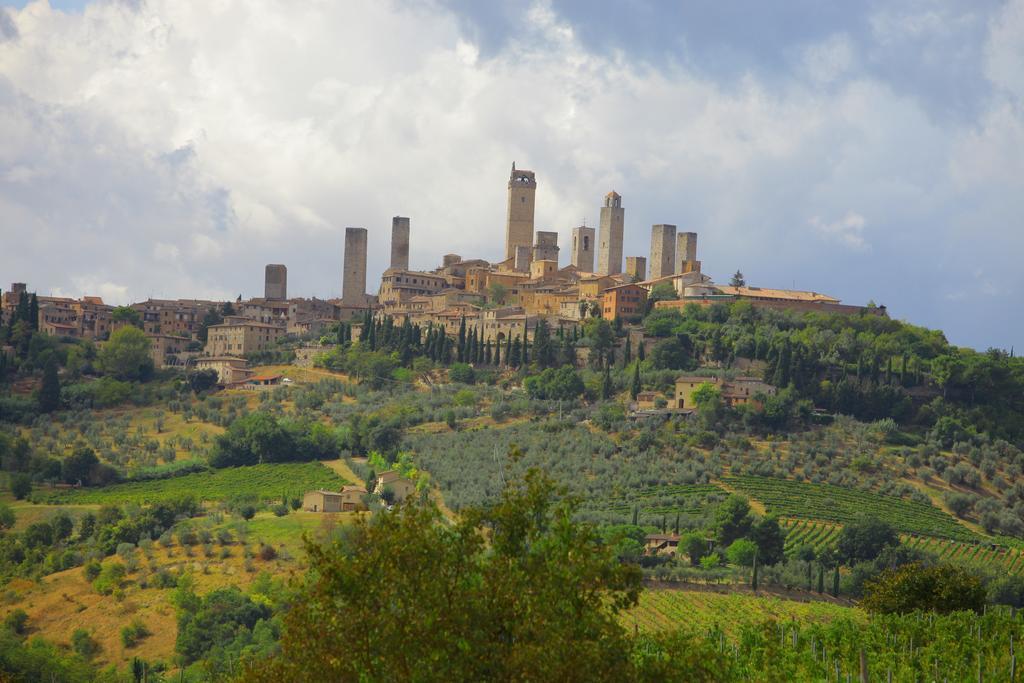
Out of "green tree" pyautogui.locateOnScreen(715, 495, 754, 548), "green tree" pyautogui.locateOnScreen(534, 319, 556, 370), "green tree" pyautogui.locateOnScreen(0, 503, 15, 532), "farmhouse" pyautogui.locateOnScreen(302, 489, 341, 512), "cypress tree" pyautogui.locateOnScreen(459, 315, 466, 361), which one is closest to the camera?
"green tree" pyautogui.locateOnScreen(715, 495, 754, 548)

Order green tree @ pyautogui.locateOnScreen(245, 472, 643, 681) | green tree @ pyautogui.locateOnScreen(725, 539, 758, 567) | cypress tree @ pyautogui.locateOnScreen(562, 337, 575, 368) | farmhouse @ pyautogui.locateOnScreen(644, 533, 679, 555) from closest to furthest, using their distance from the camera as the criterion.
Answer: green tree @ pyautogui.locateOnScreen(245, 472, 643, 681) < green tree @ pyautogui.locateOnScreen(725, 539, 758, 567) < farmhouse @ pyautogui.locateOnScreen(644, 533, 679, 555) < cypress tree @ pyautogui.locateOnScreen(562, 337, 575, 368)

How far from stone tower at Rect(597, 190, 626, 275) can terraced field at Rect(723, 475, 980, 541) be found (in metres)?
32.7

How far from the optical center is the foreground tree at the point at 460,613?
14422mm

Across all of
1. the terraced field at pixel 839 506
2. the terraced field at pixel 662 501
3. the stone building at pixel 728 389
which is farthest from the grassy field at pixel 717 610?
the stone building at pixel 728 389

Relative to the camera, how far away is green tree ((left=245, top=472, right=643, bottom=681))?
47.3 feet

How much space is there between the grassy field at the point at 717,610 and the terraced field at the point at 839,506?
8959mm

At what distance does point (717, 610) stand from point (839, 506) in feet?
46.4

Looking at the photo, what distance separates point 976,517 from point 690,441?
11539 millimetres

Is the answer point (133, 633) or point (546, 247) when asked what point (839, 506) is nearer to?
point (133, 633)

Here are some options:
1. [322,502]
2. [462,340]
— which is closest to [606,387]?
[462,340]

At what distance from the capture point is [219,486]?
56.2 m

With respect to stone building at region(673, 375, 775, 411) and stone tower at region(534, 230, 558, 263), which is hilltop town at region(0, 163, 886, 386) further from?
stone building at region(673, 375, 775, 411)

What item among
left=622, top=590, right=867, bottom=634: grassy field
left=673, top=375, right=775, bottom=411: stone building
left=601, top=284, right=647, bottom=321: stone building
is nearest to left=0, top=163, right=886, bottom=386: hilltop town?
left=601, top=284, right=647, bottom=321: stone building

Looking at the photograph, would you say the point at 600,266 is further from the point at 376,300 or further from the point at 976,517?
the point at 976,517
